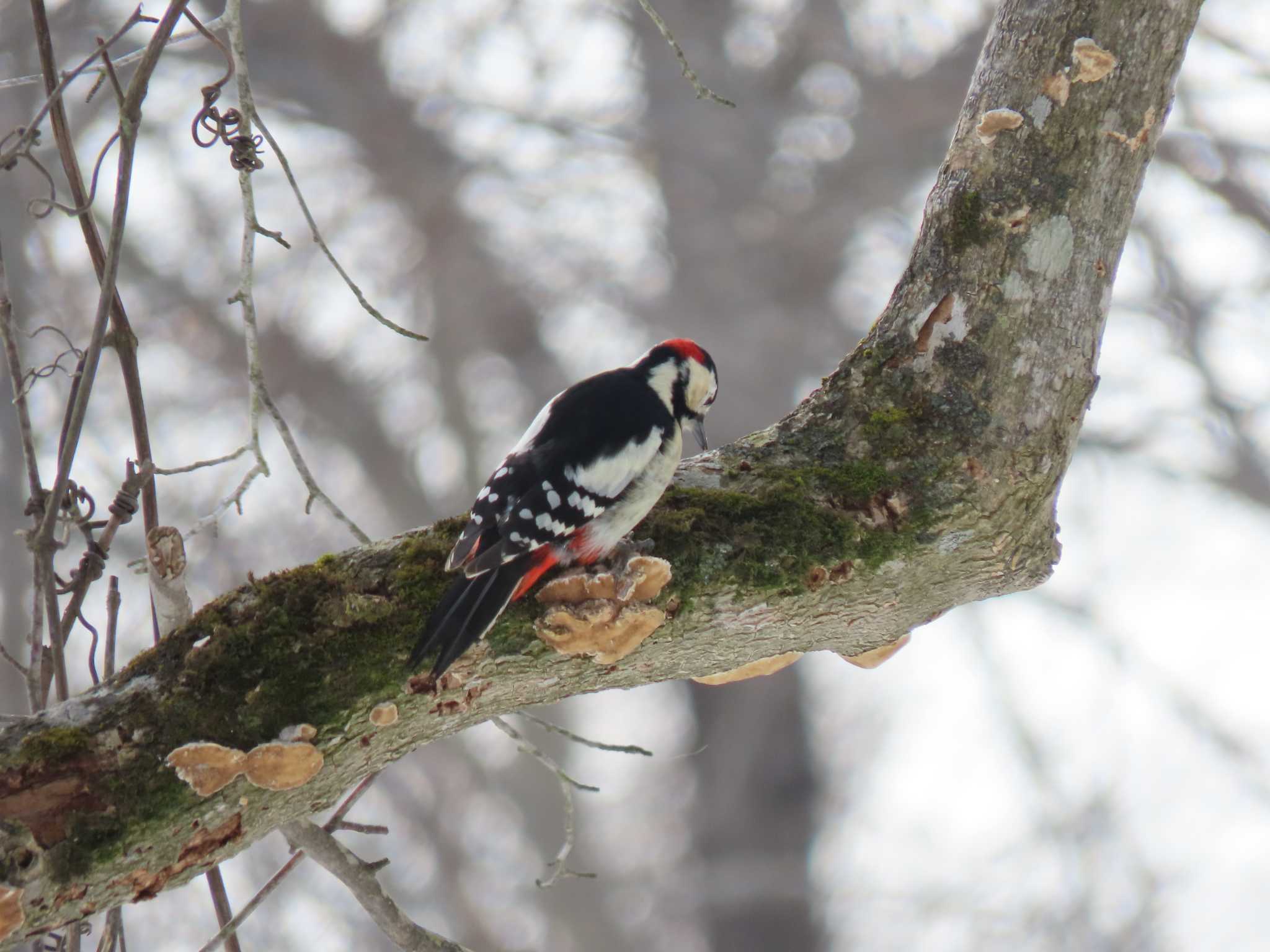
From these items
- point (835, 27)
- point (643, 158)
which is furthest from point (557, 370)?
point (835, 27)

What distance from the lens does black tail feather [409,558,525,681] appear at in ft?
5.77

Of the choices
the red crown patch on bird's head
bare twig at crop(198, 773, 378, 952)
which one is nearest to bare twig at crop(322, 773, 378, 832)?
bare twig at crop(198, 773, 378, 952)

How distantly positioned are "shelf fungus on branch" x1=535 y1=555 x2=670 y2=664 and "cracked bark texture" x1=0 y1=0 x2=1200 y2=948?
41 mm

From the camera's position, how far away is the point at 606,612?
1887mm

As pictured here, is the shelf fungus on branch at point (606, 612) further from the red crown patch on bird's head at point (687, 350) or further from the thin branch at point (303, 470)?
the red crown patch on bird's head at point (687, 350)

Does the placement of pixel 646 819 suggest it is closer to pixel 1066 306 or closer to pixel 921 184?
pixel 921 184

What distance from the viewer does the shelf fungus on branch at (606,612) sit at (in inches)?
74.5

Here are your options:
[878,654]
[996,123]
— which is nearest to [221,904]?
[878,654]

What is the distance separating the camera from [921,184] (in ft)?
32.2

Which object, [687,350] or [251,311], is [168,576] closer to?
[251,311]

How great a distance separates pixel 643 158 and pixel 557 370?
204 cm

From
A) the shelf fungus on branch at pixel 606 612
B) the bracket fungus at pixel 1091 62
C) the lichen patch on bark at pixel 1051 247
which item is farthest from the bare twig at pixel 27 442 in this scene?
the bracket fungus at pixel 1091 62

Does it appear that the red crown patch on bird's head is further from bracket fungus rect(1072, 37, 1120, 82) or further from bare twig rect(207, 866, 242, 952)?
bare twig rect(207, 866, 242, 952)

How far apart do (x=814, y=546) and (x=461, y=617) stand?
0.64 m
